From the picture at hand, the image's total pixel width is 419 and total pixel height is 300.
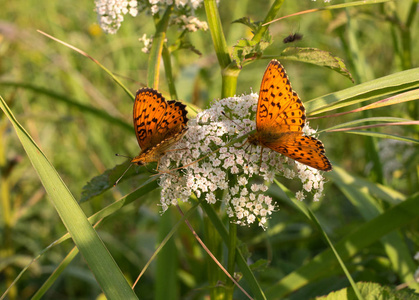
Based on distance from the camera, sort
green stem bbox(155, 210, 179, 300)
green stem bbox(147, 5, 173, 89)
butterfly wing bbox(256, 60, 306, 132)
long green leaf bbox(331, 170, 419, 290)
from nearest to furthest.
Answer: butterfly wing bbox(256, 60, 306, 132) → green stem bbox(147, 5, 173, 89) → long green leaf bbox(331, 170, 419, 290) → green stem bbox(155, 210, 179, 300)

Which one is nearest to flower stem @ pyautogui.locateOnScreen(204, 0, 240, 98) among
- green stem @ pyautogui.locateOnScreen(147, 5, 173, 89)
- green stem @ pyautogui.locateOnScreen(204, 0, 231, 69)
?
green stem @ pyautogui.locateOnScreen(204, 0, 231, 69)

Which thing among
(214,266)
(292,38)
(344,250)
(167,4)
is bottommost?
(344,250)

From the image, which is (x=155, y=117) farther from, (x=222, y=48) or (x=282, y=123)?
(x=282, y=123)

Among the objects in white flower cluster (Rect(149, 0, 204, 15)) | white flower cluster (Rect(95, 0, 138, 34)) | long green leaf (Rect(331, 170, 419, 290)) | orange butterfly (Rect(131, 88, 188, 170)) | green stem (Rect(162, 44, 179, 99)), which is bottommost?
long green leaf (Rect(331, 170, 419, 290))

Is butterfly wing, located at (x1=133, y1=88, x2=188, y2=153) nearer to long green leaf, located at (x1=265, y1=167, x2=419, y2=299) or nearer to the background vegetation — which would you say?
the background vegetation

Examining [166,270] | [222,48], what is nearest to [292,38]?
[222,48]

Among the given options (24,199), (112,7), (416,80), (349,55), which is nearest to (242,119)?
(416,80)
